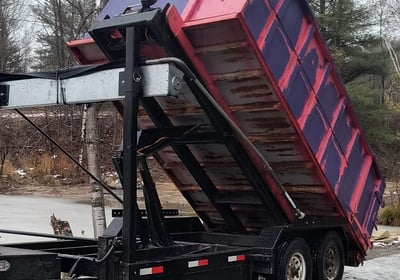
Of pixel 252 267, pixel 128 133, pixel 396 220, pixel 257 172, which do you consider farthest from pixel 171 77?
pixel 396 220

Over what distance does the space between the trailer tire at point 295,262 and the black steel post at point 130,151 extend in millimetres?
2192

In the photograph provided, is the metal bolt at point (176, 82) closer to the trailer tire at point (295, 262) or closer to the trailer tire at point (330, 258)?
the trailer tire at point (295, 262)

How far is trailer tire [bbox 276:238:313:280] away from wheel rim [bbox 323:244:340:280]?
371 millimetres

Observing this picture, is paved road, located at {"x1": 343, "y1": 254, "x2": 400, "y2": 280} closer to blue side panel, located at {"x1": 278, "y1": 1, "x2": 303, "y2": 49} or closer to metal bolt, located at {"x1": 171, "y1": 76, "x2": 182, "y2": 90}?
blue side panel, located at {"x1": 278, "y1": 1, "x2": 303, "y2": 49}

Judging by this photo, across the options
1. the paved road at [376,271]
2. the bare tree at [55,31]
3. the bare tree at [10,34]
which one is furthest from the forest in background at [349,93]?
the paved road at [376,271]

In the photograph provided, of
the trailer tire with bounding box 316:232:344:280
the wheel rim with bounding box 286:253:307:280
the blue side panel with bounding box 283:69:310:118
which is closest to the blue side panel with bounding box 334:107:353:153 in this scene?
the blue side panel with bounding box 283:69:310:118

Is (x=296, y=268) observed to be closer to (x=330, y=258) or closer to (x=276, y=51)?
(x=330, y=258)

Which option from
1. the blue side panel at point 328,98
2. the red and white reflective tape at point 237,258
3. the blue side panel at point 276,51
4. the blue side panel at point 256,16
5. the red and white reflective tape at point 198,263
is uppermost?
the blue side panel at point 256,16

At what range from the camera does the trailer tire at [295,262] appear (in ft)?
21.8

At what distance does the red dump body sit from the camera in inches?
223

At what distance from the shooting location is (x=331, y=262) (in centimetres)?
764

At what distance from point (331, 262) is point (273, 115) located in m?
2.44

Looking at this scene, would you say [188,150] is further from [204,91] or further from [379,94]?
[379,94]

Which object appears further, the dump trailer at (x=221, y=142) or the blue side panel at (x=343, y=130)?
the blue side panel at (x=343, y=130)
